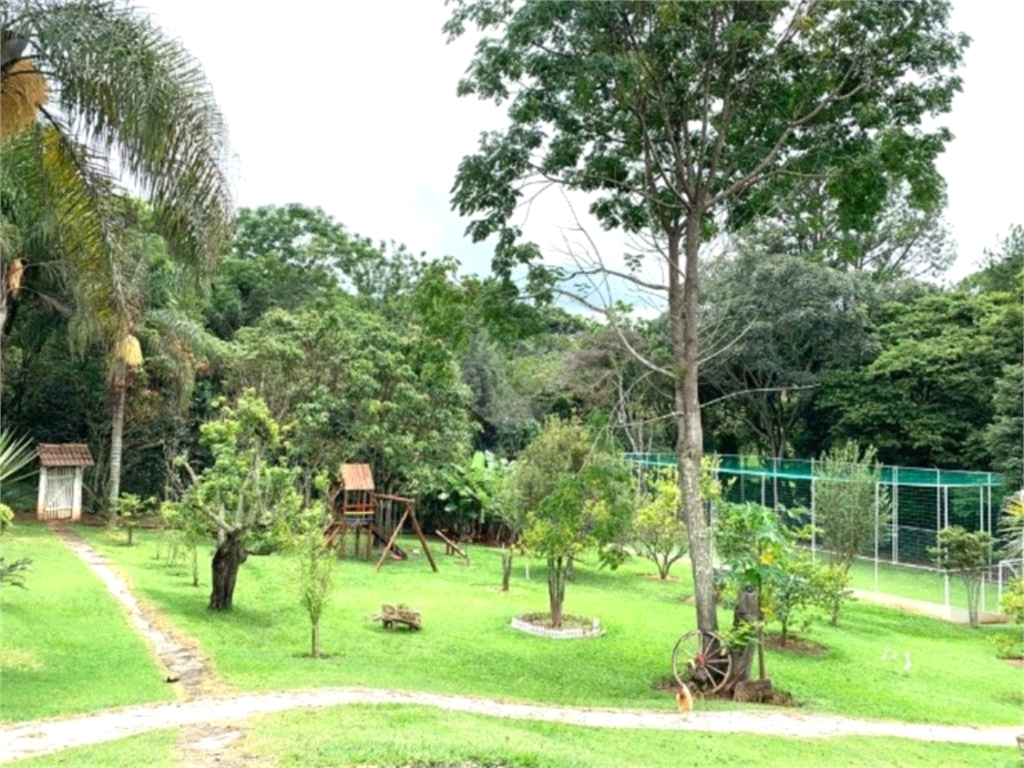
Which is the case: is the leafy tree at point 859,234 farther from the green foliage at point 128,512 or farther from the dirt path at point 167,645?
the green foliage at point 128,512

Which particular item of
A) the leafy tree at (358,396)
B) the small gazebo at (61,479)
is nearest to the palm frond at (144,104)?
the leafy tree at (358,396)

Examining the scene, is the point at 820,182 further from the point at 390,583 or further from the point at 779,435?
the point at 779,435

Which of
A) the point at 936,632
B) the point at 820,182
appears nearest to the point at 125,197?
the point at 820,182

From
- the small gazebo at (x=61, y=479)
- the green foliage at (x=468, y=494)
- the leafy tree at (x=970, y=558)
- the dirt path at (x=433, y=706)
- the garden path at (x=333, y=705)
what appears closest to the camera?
the garden path at (x=333, y=705)

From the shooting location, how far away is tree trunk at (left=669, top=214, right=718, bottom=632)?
A: 1043cm

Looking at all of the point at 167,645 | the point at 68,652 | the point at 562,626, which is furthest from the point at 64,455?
the point at 562,626

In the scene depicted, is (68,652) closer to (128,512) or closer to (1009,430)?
(128,512)

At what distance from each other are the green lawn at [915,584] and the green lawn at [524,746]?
10146 millimetres

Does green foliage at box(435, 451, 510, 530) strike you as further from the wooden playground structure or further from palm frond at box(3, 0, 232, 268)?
palm frond at box(3, 0, 232, 268)

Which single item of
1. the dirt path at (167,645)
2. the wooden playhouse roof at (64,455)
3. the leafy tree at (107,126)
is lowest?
the dirt path at (167,645)

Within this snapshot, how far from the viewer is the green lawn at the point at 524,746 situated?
5902 mm

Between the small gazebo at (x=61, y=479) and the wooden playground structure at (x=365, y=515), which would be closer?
the wooden playground structure at (x=365, y=515)

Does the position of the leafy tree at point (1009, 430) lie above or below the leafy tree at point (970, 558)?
above

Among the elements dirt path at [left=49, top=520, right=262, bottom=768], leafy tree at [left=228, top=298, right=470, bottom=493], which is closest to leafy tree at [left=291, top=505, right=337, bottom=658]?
dirt path at [left=49, top=520, right=262, bottom=768]
